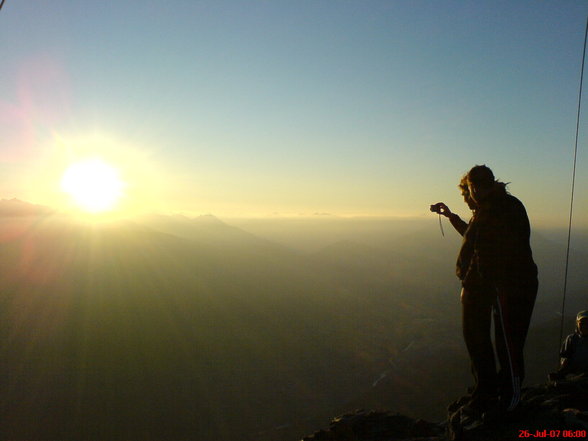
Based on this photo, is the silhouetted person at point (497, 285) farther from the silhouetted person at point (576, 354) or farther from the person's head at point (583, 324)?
the person's head at point (583, 324)

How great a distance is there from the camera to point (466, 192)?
5.51m

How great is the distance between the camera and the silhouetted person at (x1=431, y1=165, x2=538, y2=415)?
15.8 feet

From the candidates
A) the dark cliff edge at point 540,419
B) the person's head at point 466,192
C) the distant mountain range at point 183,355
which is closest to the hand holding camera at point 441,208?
the person's head at point 466,192

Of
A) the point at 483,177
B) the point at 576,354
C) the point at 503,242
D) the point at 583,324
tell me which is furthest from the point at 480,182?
the point at 576,354

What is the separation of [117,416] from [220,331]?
1999 inches

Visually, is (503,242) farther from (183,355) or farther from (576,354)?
(183,355)

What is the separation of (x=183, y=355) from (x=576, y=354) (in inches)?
→ 4910

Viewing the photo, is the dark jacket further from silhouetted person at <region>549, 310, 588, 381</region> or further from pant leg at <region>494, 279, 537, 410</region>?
silhouetted person at <region>549, 310, 588, 381</region>

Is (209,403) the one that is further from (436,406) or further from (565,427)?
(565,427)

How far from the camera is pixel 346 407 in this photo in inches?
3750

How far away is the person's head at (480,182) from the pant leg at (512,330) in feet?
3.91

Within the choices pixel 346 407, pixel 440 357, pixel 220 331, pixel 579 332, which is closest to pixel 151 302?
pixel 220 331

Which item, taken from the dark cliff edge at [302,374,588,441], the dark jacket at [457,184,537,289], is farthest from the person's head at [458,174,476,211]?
the dark cliff edge at [302,374,588,441]

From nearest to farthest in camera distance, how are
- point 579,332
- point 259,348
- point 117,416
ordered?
point 579,332 → point 117,416 → point 259,348
